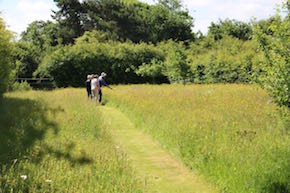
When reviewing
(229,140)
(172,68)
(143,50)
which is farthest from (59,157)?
(143,50)

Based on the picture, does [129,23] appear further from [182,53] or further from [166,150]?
[166,150]

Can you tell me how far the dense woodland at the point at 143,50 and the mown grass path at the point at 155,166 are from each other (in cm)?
283

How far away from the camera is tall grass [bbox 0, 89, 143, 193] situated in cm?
563

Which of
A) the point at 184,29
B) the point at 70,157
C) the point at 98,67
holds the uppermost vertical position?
the point at 184,29

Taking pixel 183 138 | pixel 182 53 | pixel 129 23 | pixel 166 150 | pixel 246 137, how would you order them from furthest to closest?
1. pixel 129 23
2. pixel 182 53
3. pixel 166 150
4. pixel 183 138
5. pixel 246 137

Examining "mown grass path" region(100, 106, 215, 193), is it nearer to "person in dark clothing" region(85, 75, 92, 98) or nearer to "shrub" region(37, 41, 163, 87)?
"person in dark clothing" region(85, 75, 92, 98)

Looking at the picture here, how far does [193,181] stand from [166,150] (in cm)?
230

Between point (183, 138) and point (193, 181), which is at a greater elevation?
point (183, 138)

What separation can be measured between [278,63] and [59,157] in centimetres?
506

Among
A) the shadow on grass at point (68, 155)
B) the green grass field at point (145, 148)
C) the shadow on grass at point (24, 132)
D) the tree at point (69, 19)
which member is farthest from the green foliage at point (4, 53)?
the tree at point (69, 19)

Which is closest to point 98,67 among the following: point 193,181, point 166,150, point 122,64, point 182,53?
point 122,64

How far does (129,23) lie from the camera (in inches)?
2276

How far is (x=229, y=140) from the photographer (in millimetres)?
7613

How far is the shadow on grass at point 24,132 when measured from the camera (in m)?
7.14
